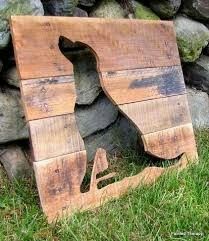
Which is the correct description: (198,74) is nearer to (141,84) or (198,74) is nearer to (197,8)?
(197,8)

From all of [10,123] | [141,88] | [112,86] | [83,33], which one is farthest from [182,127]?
[10,123]

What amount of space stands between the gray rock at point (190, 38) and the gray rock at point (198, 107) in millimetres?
305

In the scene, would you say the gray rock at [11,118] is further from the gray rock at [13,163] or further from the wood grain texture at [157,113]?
the wood grain texture at [157,113]

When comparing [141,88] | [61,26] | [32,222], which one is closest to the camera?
[32,222]

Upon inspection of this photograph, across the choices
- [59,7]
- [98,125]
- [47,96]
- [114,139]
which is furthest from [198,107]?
[47,96]

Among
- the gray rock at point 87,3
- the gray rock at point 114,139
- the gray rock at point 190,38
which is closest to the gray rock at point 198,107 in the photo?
the gray rock at point 190,38

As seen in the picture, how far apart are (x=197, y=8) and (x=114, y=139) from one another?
120 centimetres

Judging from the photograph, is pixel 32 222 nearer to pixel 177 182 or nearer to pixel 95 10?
pixel 177 182

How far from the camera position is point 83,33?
2359 mm

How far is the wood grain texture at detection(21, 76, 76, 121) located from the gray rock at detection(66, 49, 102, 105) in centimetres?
30

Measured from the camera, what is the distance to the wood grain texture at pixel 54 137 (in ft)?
6.89

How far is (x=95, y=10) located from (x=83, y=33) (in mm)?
465

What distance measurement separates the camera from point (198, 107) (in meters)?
3.34

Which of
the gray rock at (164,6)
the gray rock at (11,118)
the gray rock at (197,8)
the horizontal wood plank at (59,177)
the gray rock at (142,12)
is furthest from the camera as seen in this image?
the gray rock at (197,8)
